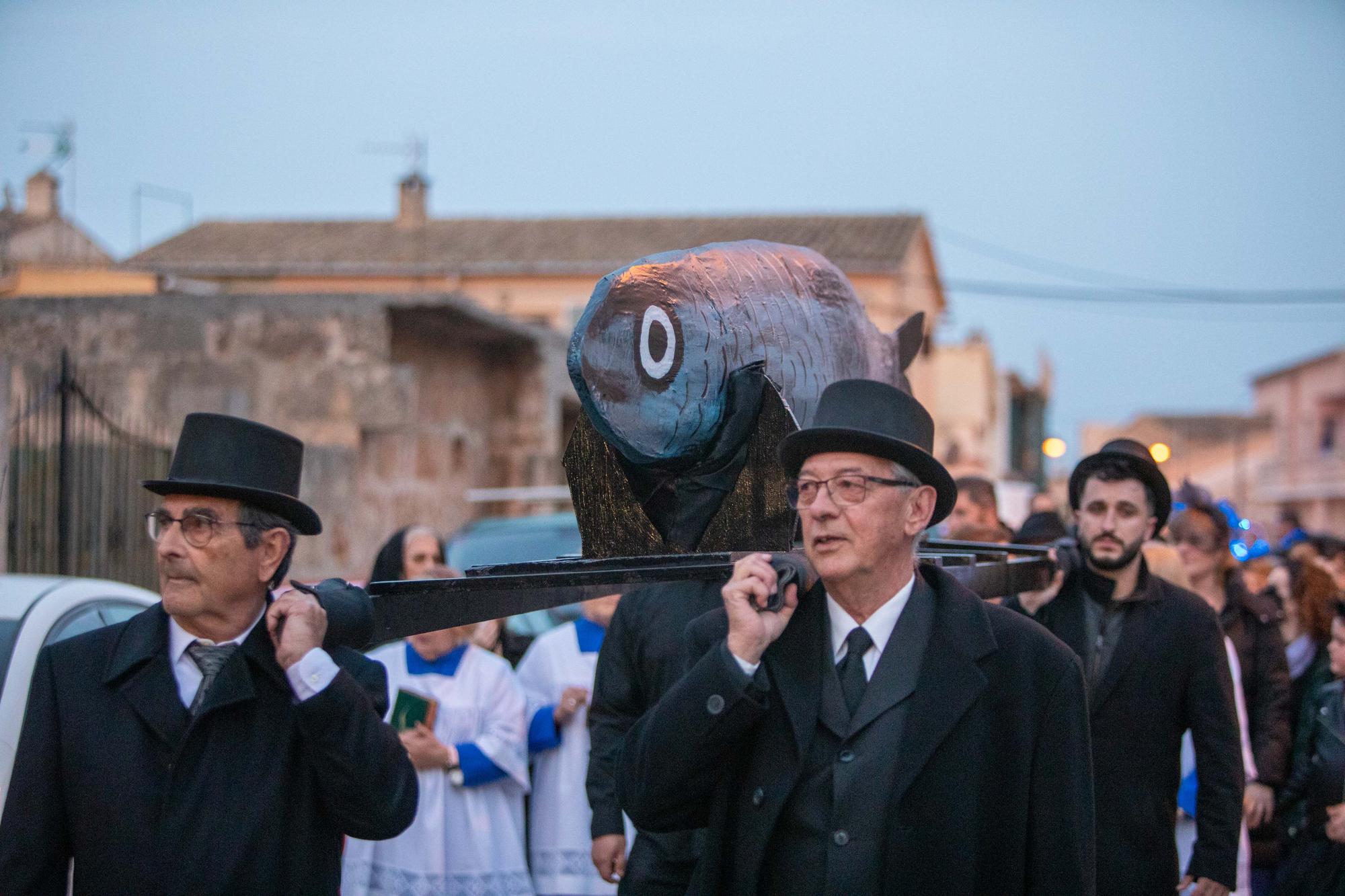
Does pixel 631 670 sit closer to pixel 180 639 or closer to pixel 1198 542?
pixel 180 639

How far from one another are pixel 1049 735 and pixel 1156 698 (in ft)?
5.25

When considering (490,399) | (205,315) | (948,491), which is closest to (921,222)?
(490,399)

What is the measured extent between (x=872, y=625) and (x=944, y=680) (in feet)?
0.62

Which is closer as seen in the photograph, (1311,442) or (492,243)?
(492,243)

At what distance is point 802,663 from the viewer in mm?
2711

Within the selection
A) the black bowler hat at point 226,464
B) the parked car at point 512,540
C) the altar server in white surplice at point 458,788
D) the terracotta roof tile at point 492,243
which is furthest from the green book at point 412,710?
the terracotta roof tile at point 492,243

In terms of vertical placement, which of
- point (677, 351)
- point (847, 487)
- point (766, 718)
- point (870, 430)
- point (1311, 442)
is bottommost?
point (766, 718)

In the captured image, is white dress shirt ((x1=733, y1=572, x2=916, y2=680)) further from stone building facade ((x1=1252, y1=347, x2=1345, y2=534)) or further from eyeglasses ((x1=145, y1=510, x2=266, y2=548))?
stone building facade ((x1=1252, y1=347, x2=1345, y2=534))

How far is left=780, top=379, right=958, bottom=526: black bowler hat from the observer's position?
8.68 ft

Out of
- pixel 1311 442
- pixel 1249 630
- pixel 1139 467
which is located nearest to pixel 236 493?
pixel 1139 467

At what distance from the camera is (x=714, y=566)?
265cm

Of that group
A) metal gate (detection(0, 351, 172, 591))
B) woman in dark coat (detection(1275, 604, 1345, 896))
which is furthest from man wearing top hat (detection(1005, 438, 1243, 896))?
metal gate (detection(0, 351, 172, 591))

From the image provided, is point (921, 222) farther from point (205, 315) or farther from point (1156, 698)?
point (1156, 698)

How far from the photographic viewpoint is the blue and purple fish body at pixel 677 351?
9.64 feet
